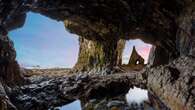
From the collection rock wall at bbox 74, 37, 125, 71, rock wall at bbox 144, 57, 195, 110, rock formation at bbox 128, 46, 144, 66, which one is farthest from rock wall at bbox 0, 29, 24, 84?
rock formation at bbox 128, 46, 144, 66

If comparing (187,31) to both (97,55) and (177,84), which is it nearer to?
(177,84)

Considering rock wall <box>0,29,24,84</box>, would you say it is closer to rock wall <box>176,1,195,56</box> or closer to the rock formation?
rock wall <box>176,1,195,56</box>

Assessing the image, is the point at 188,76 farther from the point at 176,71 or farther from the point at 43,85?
the point at 43,85

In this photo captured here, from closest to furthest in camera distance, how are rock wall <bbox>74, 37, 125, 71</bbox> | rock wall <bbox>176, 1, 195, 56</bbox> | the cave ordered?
1. rock wall <bbox>176, 1, 195, 56</bbox>
2. the cave
3. rock wall <bbox>74, 37, 125, 71</bbox>

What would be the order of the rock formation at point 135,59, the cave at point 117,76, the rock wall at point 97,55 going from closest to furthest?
the cave at point 117,76, the rock wall at point 97,55, the rock formation at point 135,59

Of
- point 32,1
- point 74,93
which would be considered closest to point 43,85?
point 74,93

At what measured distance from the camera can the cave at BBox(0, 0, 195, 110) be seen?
7.25 m

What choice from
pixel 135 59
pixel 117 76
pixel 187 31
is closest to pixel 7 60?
pixel 117 76

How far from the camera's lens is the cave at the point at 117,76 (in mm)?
7246

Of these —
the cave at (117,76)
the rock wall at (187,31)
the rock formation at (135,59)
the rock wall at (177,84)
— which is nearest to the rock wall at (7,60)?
the cave at (117,76)

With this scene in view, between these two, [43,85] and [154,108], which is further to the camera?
[43,85]

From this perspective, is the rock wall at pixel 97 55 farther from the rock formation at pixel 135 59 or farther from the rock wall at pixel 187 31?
the rock wall at pixel 187 31

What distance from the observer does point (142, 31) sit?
35.6 ft

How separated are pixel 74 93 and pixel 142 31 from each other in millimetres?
3359
